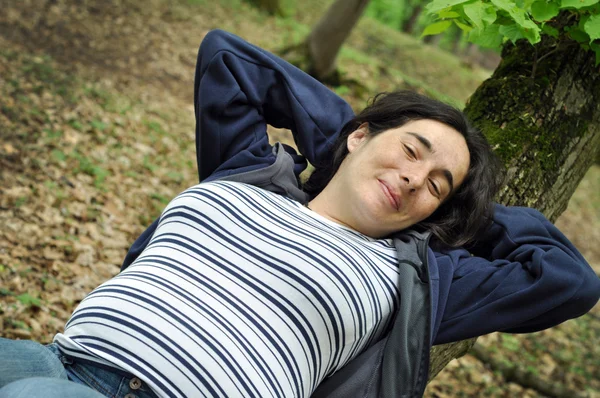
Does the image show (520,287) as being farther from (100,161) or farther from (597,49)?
(100,161)

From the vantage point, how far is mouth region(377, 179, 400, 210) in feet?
7.95

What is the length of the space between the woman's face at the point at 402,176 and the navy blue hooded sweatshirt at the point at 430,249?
0.75 feet

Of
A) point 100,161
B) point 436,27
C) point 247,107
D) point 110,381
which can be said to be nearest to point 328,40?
point 100,161

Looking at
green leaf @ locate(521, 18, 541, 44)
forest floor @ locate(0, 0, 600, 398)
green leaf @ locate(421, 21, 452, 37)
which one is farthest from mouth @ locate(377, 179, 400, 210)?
forest floor @ locate(0, 0, 600, 398)

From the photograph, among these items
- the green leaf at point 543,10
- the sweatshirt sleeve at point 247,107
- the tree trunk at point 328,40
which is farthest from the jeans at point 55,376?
the tree trunk at point 328,40

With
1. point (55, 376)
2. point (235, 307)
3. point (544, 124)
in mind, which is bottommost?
point (55, 376)

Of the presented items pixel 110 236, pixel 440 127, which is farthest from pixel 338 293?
pixel 110 236

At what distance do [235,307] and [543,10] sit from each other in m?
1.76

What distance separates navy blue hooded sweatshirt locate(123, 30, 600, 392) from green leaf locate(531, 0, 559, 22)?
82 cm

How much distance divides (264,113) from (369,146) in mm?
665

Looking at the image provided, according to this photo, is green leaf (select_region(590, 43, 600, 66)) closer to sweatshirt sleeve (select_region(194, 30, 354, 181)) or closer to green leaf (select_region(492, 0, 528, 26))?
green leaf (select_region(492, 0, 528, 26))

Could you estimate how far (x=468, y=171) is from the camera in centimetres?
266

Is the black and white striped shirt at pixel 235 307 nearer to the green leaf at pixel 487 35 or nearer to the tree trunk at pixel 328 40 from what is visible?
the green leaf at pixel 487 35

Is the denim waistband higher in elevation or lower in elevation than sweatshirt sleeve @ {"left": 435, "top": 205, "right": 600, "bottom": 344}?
lower
